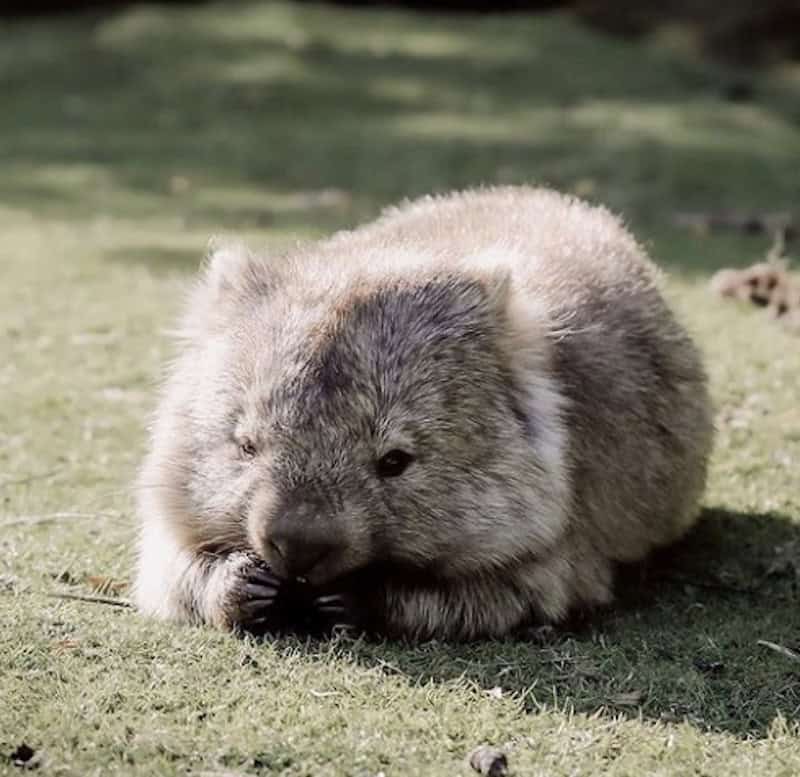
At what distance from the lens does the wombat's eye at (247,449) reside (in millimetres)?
3764


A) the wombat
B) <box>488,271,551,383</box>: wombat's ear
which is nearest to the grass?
the wombat

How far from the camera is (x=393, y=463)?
3.74 meters

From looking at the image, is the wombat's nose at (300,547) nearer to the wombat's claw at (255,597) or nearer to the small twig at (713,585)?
the wombat's claw at (255,597)

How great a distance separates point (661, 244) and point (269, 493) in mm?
5281

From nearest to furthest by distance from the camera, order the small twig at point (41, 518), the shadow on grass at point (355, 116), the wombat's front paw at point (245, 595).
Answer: the wombat's front paw at point (245, 595) → the small twig at point (41, 518) → the shadow on grass at point (355, 116)

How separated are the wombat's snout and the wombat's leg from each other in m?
0.19

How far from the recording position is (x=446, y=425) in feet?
12.5

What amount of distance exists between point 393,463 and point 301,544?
31 centimetres

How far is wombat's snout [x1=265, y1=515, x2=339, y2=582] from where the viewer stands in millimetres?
3559

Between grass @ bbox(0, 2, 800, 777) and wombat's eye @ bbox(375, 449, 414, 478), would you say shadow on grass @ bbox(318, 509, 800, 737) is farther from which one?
wombat's eye @ bbox(375, 449, 414, 478)

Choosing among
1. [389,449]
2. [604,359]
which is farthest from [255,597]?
[604,359]

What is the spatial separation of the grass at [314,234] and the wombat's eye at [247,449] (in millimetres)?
393

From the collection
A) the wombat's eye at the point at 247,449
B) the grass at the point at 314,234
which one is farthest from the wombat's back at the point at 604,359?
the wombat's eye at the point at 247,449

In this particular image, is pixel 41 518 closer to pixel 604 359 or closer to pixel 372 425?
pixel 372 425
